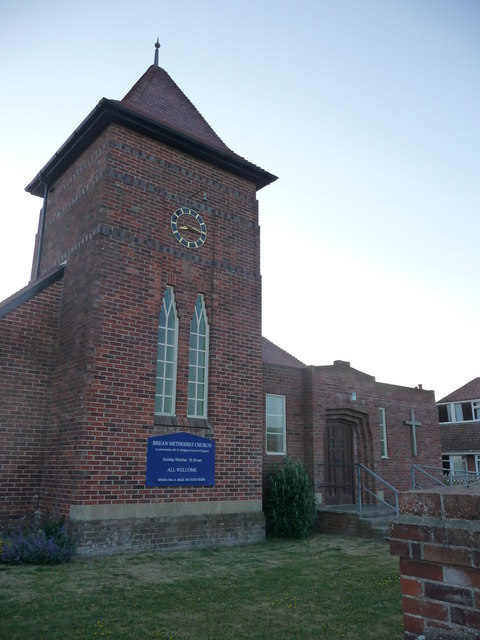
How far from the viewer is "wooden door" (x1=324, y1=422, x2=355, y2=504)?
14000 mm

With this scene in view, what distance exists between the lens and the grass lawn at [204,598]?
4801 millimetres

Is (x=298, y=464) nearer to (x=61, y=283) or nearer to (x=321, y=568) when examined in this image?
(x=321, y=568)

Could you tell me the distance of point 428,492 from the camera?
7.63ft

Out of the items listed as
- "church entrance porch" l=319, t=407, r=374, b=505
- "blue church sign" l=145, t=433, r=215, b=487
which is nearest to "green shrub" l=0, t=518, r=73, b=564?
"blue church sign" l=145, t=433, r=215, b=487

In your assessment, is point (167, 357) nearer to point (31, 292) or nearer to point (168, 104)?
point (31, 292)

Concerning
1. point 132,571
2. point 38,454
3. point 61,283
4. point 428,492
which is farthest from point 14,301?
point 428,492

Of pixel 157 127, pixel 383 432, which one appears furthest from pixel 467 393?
pixel 157 127

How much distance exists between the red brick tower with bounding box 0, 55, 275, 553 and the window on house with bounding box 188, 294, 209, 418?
30 millimetres

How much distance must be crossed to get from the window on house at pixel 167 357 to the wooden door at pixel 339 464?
5.65 metres

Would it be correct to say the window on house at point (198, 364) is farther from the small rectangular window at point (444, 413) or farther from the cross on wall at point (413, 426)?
the small rectangular window at point (444, 413)

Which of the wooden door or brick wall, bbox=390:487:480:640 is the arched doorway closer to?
the wooden door

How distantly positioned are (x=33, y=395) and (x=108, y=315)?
2.27 metres

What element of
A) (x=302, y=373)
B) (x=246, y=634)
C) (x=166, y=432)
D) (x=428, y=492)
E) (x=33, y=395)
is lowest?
(x=246, y=634)

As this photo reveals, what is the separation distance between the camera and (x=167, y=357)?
34.1ft
